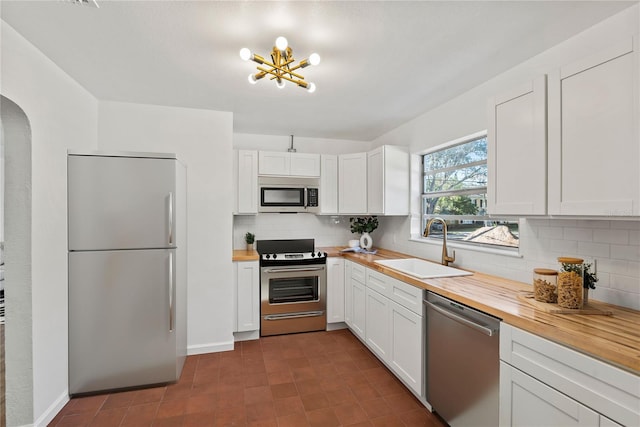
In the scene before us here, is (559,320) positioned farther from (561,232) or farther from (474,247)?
(474,247)

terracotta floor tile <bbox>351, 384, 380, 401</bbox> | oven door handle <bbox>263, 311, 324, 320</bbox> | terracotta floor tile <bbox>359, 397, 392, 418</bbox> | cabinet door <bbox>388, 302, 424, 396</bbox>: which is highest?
cabinet door <bbox>388, 302, 424, 396</bbox>

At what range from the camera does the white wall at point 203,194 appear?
2.99 m

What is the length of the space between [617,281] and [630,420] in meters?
0.88

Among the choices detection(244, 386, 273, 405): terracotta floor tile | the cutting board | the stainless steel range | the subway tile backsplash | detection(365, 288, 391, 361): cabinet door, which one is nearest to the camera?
the cutting board

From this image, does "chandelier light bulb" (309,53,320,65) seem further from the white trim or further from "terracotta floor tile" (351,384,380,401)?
"terracotta floor tile" (351,384,380,401)

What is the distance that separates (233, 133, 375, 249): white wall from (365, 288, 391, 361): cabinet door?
1.49m

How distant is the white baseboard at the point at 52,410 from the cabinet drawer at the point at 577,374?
2.91m

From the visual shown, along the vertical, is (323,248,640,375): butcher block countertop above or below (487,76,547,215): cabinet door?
Answer: below

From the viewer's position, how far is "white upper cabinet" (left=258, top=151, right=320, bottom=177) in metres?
3.73

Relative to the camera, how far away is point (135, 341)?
243 cm

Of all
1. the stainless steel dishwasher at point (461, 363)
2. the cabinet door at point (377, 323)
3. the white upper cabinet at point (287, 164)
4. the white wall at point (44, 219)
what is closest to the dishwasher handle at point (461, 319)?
the stainless steel dishwasher at point (461, 363)

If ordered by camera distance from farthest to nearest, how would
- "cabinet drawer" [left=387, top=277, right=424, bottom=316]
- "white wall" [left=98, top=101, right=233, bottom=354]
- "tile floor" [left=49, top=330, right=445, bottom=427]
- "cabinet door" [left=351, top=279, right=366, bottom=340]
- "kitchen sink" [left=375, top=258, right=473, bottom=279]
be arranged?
"cabinet door" [left=351, top=279, right=366, bottom=340], "white wall" [left=98, top=101, right=233, bottom=354], "kitchen sink" [left=375, top=258, right=473, bottom=279], "cabinet drawer" [left=387, top=277, right=424, bottom=316], "tile floor" [left=49, top=330, right=445, bottom=427]

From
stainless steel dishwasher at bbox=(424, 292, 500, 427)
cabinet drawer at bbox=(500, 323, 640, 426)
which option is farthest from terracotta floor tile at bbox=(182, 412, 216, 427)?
cabinet drawer at bbox=(500, 323, 640, 426)

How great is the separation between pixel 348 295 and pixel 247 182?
73.5 inches
